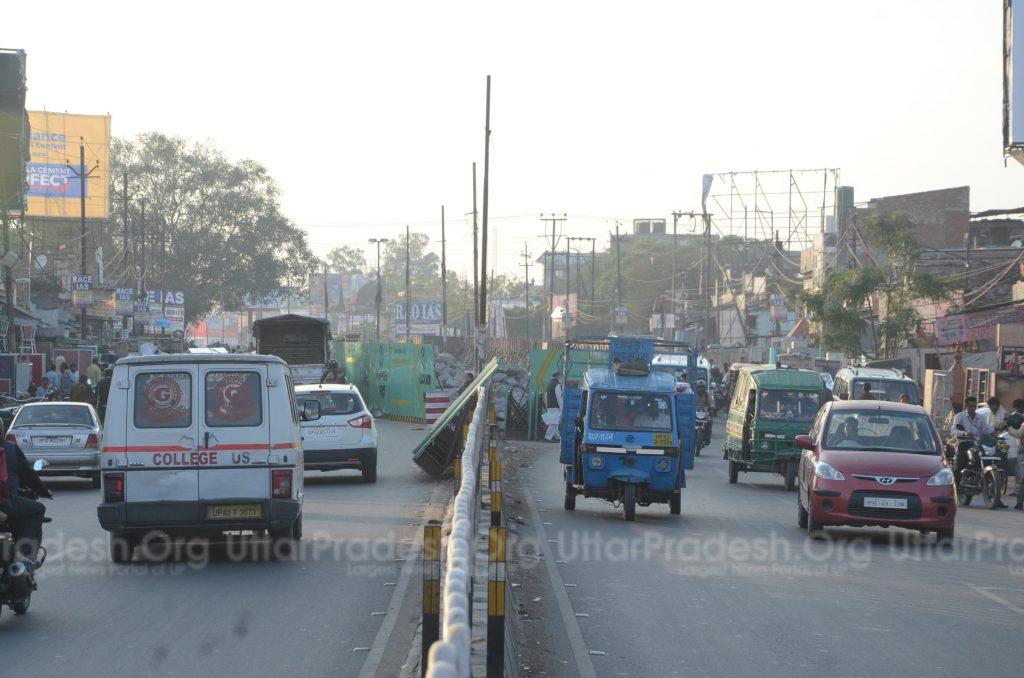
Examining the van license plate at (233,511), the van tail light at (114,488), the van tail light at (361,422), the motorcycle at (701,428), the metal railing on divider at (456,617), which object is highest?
the metal railing on divider at (456,617)

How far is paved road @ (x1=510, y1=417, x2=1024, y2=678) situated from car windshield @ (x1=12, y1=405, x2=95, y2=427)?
27.1 ft

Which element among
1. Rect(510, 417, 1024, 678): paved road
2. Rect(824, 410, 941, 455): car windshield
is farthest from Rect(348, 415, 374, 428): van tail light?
Rect(824, 410, 941, 455): car windshield

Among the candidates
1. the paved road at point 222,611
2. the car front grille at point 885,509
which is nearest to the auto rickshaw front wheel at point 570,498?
the paved road at point 222,611

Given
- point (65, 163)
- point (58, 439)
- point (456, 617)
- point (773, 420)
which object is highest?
point (65, 163)

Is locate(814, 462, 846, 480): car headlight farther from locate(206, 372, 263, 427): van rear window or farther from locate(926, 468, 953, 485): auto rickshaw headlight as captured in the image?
locate(206, 372, 263, 427): van rear window

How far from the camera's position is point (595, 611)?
1030 centimetres

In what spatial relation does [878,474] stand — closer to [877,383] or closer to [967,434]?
[967,434]

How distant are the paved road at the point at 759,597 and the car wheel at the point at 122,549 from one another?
3.99 m

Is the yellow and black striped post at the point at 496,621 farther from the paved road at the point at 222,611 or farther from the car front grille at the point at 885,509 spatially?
the car front grille at the point at 885,509

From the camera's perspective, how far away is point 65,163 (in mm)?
67000

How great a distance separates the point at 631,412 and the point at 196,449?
7.34m

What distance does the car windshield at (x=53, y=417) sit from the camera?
2130 centimetres

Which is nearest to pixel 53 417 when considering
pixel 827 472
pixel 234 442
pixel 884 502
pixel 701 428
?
pixel 234 442

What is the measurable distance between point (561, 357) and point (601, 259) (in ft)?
315
